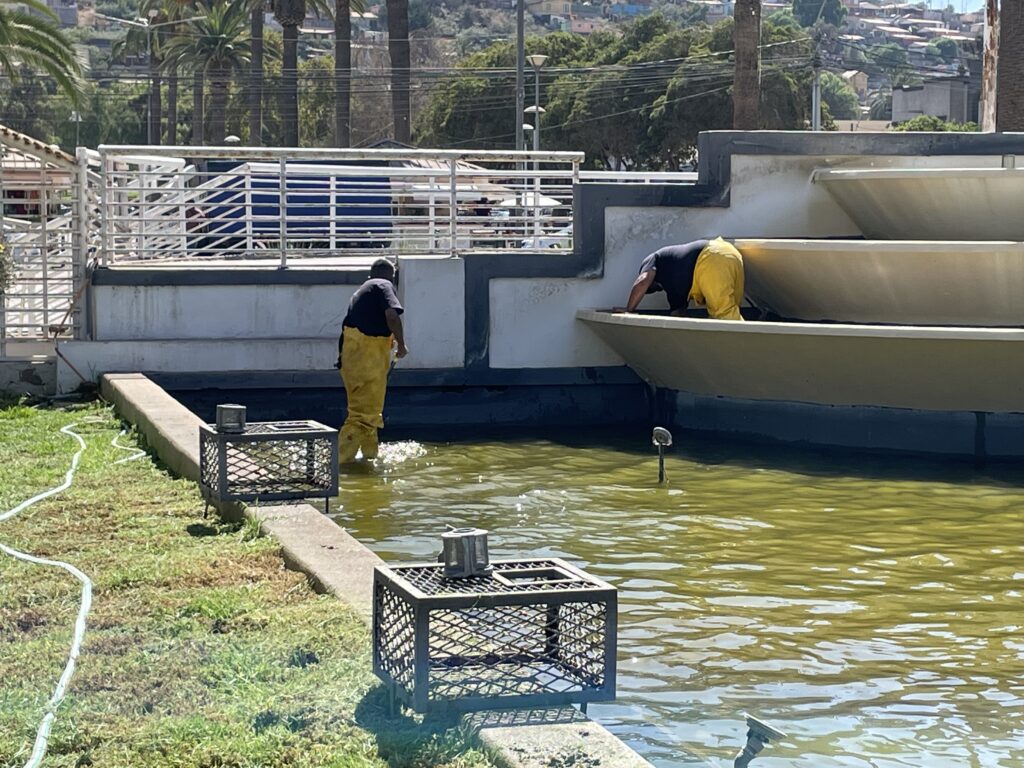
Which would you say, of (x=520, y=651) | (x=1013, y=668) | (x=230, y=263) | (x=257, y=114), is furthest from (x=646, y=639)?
(x=257, y=114)

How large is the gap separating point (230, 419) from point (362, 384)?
404 centimetres

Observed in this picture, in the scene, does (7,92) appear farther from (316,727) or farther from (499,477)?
(316,727)

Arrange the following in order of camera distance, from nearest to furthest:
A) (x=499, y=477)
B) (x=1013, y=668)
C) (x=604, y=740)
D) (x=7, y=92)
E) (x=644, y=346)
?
(x=604, y=740), (x=1013, y=668), (x=499, y=477), (x=644, y=346), (x=7, y=92)

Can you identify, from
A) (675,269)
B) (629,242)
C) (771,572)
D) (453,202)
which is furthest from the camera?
(629,242)

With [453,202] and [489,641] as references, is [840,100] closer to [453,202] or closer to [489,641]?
[453,202]

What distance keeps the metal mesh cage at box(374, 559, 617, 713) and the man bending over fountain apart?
29.9ft

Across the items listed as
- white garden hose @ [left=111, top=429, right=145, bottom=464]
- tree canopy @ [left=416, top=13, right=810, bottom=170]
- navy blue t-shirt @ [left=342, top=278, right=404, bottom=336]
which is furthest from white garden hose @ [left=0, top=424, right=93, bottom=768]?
tree canopy @ [left=416, top=13, right=810, bottom=170]

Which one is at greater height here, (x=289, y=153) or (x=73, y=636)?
(x=289, y=153)

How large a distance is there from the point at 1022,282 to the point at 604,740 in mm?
9626

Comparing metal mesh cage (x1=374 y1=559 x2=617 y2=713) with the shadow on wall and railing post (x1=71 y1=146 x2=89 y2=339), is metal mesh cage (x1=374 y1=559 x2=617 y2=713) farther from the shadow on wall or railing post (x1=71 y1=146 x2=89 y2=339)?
railing post (x1=71 y1=146 x2=89 y2=339)

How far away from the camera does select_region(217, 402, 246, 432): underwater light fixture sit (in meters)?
8.59

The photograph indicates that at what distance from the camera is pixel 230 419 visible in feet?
28.4

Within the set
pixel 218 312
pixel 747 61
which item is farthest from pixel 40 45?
pixel 218 312

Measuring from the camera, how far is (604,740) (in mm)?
4605
